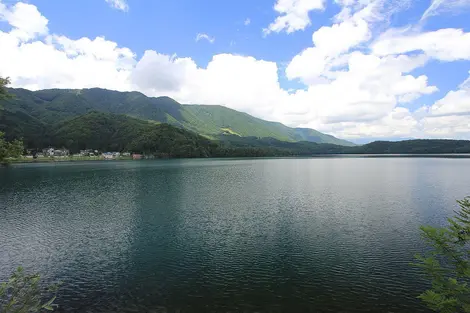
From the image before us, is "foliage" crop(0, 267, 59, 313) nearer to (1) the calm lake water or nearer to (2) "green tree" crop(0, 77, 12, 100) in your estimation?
(1) the calm lake water

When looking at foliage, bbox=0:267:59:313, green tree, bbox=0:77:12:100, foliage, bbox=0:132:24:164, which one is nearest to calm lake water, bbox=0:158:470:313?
foliage, bbox=0:267:59:313

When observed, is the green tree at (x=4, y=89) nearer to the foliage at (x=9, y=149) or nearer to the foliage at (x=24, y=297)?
the foliage at (x=9, y=149)

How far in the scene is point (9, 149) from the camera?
1399 cm

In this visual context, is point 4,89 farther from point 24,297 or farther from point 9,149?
point 24,297

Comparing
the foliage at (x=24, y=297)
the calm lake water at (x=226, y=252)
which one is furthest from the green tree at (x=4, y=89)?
the calm lake water at (x=226, y=252)

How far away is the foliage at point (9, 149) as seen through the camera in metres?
13.8

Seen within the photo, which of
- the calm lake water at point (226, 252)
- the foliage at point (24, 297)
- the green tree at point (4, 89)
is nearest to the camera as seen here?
the foliage at point (24, 297)

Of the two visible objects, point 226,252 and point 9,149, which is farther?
point 226,252

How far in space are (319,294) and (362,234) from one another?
638 inches

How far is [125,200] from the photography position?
6009cm

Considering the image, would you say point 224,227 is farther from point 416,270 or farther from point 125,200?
point 125,200

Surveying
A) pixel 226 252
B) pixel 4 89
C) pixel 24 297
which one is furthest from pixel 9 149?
pixel 226 252

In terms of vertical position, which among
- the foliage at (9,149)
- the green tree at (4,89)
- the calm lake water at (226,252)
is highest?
the green tree at (4,89)

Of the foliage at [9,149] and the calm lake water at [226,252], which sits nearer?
the foliage at [9,149]
